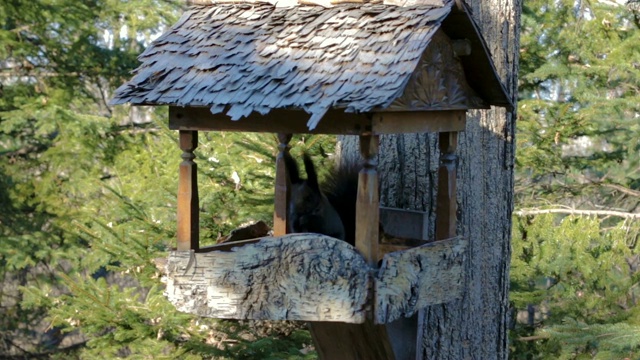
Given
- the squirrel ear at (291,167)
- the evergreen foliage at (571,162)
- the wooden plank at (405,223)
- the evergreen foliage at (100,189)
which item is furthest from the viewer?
the evergreen foliage at (571,162)

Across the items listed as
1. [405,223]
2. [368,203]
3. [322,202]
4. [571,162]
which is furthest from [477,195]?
[571,162]

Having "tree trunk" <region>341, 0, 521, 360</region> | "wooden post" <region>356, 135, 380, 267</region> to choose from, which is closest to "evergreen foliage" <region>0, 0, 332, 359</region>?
"tree trunk" <region>341, 0, 521, 360</region>

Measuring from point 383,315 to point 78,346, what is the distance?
892 centimetres

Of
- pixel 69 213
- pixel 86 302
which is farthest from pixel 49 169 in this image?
pixel 86 302

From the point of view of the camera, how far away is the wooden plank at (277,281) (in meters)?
2.43

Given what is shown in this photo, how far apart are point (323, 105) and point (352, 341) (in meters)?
1.19

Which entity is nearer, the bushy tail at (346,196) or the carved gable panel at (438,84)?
the carved gable panel at (438,84)

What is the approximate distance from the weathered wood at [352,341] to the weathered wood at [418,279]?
1.12 feet

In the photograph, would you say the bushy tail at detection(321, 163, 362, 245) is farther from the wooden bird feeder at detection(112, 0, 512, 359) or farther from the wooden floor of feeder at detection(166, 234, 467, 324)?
the wooden floor of feeder at detection(166, 234, 467, 324)

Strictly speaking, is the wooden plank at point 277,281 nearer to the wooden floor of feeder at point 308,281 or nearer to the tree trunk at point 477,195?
the wooden floor of feeder at point 308,281

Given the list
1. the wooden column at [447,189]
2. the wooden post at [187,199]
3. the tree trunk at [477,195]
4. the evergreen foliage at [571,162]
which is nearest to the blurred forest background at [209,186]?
the evergreen foliage at [571,162]

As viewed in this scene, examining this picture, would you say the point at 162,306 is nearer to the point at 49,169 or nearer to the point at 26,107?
the point at 26,107

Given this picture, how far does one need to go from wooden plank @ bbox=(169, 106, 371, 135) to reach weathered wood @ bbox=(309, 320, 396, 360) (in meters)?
0.82

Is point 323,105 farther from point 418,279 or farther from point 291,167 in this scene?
point 291,167
